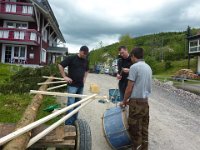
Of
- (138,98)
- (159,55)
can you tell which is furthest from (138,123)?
(159,55)

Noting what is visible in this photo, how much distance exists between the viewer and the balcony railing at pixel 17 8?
31391 mm

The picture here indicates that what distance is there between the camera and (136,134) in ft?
18.1

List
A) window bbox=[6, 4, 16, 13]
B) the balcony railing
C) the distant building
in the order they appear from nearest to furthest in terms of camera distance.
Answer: the balcony railing → window bbox=[6, 4, 16, 13] → the distant building

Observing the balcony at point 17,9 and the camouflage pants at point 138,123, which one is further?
the balcony at point 17,9

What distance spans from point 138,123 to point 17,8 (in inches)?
1129

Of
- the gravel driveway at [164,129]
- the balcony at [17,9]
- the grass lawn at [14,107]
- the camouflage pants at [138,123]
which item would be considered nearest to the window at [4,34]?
the balcony at [17,9]

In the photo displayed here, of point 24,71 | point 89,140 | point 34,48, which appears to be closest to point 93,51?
point 34,48

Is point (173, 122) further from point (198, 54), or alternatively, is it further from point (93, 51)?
point (93, 51)

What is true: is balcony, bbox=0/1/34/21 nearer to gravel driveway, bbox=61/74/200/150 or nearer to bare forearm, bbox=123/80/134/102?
gravel driveway, bbox=61/74/200/150

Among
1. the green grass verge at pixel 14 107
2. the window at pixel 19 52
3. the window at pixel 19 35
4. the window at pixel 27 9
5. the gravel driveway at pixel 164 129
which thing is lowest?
the gravel driveway at pixel 164 129

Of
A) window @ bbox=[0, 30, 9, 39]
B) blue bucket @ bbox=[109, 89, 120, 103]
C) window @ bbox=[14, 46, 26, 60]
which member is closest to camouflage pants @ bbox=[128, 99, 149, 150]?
blue bucket @ bbox=[109, 89, 120, 103]

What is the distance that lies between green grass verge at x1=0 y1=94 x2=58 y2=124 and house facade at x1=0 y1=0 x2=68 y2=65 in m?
20.9

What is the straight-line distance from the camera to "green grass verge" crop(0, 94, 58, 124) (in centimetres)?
761

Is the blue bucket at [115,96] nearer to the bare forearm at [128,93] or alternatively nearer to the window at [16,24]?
the bare forearm at [128,93]
